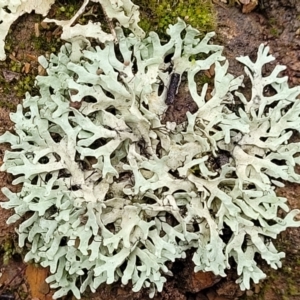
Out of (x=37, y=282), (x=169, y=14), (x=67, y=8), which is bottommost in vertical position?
(x=37, y=282)

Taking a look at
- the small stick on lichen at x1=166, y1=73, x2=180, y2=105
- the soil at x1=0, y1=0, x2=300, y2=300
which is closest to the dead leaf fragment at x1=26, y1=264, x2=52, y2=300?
the soil at x1=0, y1=0, x2=300, y2=300

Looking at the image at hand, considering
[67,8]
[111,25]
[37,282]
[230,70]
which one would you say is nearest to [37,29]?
[67,8]

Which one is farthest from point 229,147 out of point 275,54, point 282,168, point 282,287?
point 282,287

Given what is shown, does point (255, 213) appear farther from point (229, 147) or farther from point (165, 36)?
point (165, 36)

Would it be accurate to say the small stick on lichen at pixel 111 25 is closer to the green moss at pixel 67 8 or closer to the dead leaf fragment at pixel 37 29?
the green moss at pixel 67 8

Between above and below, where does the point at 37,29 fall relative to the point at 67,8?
below

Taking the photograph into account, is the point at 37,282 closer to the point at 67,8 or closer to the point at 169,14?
the point at 67,8

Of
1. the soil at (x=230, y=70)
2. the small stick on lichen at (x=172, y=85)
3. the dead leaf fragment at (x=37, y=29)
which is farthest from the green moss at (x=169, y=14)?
the dead leaf fragment at (x=37, y=29)
